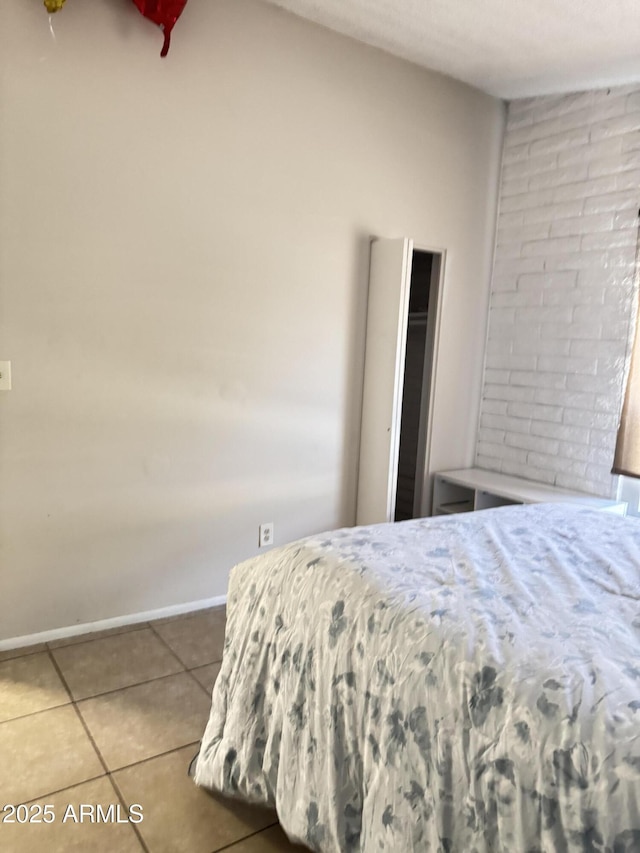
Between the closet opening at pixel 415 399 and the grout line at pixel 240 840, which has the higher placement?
the closet opening at pixel 415 399

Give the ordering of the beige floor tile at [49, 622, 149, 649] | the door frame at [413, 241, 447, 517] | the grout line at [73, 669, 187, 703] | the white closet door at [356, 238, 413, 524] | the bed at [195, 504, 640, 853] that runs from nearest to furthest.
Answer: the bed at [195, 504, 640, 853] < the grout line at [73, 669, 187, 703] < the beige floor tile at [49, 622, 149, 649] < the white closet door at [356, 238, 413, 524] < the door frame at [413, 241, 447, 517]

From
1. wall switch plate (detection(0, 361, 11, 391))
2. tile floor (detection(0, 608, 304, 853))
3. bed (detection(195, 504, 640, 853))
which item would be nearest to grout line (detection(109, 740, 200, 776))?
tile floor (detection(0, 608, 304, 853))

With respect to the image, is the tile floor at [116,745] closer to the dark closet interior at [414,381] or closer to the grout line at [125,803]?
the grout line at [125,803]

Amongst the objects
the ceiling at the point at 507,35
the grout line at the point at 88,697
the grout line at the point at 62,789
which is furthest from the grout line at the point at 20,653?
the ceiling at the point at 507,35

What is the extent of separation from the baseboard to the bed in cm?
107

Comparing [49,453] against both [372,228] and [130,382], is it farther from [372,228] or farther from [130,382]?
[372,228]

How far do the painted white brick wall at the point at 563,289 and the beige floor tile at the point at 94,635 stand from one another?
2.11m

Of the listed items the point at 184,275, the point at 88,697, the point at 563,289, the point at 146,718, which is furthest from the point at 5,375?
the point at 563,289

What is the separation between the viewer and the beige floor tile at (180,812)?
59.8 inches

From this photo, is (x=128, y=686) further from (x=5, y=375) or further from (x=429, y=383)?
(x=429, y=383)

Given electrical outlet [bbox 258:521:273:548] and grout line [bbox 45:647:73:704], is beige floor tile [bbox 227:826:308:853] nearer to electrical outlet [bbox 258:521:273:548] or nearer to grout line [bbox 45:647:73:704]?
grout line [bbox 45:647:73:704]

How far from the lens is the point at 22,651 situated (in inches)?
92.5

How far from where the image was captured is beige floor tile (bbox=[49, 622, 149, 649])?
95.3 inches

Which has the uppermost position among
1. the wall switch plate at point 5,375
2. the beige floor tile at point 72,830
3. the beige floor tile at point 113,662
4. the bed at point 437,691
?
the wall switch plate at point 5,375
